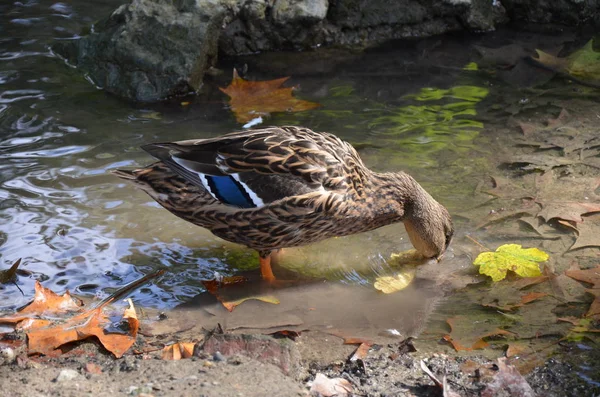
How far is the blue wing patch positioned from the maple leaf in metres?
2.25

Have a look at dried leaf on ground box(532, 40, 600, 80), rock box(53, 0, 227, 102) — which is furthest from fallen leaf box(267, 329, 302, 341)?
dried leaf on ground box(532, 40, 600, 80)

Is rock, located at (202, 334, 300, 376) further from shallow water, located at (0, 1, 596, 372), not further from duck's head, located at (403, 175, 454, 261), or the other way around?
duck's head, located at (403, 175, 454, 261)

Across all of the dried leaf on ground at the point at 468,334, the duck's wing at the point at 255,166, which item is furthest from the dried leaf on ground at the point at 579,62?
the dried leaf on ground at the point at 468,334

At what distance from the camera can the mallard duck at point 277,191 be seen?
179 inches

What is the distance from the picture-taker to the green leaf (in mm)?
4582

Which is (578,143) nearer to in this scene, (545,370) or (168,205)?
(545,370)

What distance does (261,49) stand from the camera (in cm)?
834

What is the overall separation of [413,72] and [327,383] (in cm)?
487

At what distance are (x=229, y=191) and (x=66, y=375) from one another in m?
1.52

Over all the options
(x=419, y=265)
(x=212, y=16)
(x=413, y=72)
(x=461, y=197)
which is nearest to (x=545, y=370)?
(x=419, y=265)

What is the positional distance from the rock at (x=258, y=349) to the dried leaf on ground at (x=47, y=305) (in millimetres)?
968

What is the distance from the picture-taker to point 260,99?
23.2 feet

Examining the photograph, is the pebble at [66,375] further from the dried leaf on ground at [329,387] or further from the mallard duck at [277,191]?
the mallard duck at [277,191]

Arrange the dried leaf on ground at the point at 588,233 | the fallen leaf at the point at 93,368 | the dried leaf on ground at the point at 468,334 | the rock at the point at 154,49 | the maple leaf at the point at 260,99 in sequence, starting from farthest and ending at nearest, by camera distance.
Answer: the rock at the point at 154,49 < the maple leaf at the point at 260,99 < the dried leaf on ground at the point at 588,233 < the dried leaf on ground at the point at 468,334 < the fallen leaf at the point at 93,368
